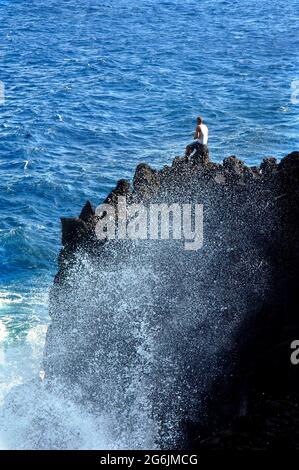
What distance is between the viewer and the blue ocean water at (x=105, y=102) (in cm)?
3338

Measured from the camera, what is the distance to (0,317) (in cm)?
2906

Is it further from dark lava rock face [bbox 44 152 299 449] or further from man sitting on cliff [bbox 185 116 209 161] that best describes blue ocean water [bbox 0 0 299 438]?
man sitting on cliff [bbox 185 116 209 161]

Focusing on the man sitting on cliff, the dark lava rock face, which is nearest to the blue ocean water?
the dark lava rock face

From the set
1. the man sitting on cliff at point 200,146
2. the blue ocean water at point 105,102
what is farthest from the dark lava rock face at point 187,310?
the blue ocean water at point 105,102

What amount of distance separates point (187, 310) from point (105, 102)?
30.9 meters

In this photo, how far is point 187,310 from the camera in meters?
19.8

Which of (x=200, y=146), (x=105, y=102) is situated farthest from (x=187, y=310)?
(x=105, y=102)

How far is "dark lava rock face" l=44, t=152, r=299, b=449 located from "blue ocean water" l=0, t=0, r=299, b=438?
5481 mm

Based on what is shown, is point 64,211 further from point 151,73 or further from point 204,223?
point 151,73

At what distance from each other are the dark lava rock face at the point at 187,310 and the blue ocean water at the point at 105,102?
548 centimetres

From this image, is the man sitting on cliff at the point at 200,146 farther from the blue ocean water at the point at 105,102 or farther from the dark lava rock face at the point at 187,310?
the blue ocean water at the point at 105,102
